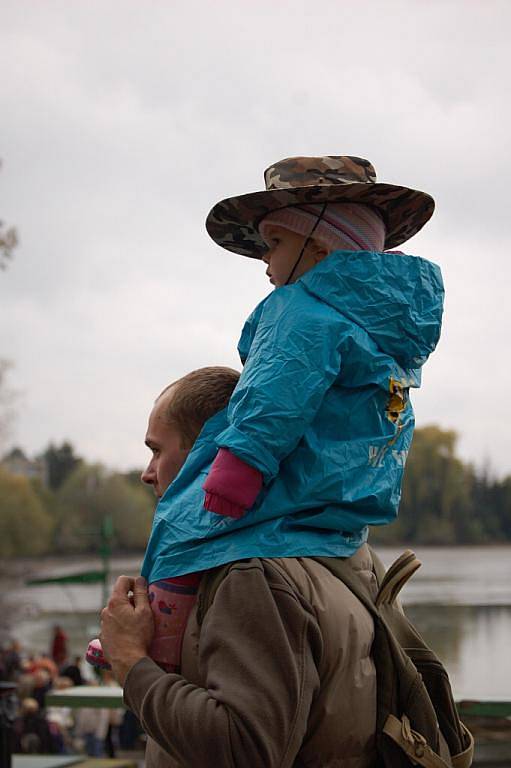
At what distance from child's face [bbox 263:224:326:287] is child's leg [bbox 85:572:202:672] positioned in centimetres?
73

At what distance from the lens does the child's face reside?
99.2 inches

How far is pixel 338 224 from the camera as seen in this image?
2496 millimetres

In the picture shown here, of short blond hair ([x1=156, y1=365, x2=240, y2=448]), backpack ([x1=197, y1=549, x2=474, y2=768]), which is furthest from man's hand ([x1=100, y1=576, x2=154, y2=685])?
short blond hair ([x1=156, y1=365, x2=240, y2=448])

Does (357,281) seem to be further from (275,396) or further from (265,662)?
(265,662)

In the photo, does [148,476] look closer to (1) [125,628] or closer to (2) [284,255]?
(1) [125,628]

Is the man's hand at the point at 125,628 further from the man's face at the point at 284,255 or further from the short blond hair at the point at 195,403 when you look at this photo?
the man's face at the point at 284,255

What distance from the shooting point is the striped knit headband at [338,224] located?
2492 millimetres

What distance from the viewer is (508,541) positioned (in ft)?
190

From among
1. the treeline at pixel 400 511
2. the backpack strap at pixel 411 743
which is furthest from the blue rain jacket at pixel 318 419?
the treeline at pixel 400 511

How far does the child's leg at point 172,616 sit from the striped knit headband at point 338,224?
0.82 meters

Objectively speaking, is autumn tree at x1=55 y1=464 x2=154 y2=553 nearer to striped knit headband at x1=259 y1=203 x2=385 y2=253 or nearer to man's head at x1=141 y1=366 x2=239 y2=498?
man's head at x1=141 y1=366 x2=239 y2=498

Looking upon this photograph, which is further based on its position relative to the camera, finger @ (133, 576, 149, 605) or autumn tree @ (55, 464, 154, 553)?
autumn tree @ (55, 464, 154, 553)

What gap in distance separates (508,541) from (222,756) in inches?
2280

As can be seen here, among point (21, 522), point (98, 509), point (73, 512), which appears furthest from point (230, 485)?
point (73, 512)
